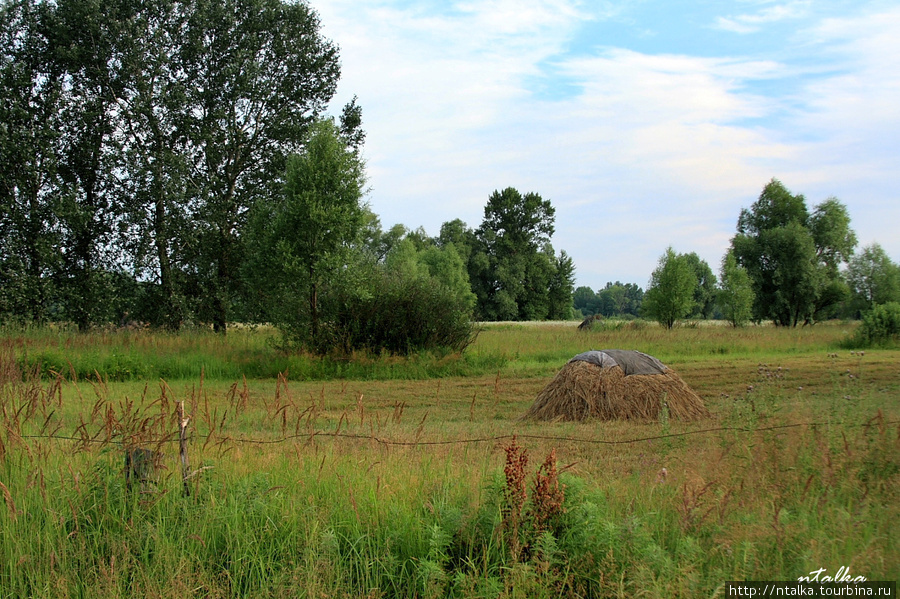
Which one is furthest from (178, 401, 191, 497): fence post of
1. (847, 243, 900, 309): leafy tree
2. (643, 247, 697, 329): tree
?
(847, 243, 900, 309): leafy tree

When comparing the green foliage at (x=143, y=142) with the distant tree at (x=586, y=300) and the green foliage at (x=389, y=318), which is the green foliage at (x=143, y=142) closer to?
the green foliage at (x=389, y=318)

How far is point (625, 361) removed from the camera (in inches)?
413

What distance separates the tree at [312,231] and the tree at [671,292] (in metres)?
30.3

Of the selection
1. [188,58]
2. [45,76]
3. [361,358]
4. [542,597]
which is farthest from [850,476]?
[45,76]

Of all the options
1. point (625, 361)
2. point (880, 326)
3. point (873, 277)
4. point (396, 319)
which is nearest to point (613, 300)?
point (873, 277)

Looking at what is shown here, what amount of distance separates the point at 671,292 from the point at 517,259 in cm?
3087

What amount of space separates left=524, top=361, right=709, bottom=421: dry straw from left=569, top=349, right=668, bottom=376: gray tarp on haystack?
0.11 metres

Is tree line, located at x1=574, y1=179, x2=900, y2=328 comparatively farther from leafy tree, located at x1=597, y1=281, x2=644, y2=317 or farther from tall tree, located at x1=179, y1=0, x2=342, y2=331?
leafy tree, located at x1=597, y1=281, x2=644, y2=317

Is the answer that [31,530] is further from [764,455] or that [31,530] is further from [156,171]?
[156,171]

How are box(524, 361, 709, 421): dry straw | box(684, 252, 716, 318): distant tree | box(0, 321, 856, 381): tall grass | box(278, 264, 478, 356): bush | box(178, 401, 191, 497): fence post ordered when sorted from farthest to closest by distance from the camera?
box(684, 252, 716, 318): distant tree, box(278, 264, 478, 356): bush, box(0, 321, 856, 381): tall grass, box(524, 361, 709, 421): dry straw, box(178, 401, 191, 497): fence post

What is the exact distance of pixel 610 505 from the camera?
4352mm

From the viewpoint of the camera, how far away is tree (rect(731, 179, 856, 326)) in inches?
1921

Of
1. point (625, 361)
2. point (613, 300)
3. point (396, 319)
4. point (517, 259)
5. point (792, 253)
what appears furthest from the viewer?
point (613, 300)

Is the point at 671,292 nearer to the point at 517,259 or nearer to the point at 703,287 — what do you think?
the point at 517,259
